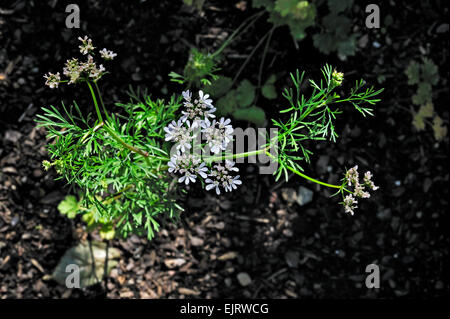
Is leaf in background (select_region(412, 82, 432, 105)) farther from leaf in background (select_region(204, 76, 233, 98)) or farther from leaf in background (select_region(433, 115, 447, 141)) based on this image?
Result: leaf in background (select_region(204, 76, 233, 98))

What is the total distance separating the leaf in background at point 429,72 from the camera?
3242 mm

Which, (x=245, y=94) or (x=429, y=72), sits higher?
(x=429, y=72)

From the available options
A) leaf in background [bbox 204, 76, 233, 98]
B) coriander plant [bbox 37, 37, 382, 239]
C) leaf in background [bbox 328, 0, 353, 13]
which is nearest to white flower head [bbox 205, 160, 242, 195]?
coriander plant [bbox 37, 37, 382, 239]

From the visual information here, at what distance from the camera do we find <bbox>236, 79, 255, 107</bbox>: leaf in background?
2.95 m

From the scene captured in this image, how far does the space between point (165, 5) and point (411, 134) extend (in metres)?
2.22

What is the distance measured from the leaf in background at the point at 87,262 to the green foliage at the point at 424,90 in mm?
2561

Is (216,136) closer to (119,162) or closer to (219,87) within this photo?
(119,162)

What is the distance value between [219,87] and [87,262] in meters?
1.59

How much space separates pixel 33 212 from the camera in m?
3.03

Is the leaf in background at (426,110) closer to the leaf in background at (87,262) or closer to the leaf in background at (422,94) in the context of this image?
the leaf in background at (422,94)

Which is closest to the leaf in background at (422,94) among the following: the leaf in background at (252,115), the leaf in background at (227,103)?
the leaf in background at (252,115)

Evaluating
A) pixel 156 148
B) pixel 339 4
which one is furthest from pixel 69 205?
pixel 339 4

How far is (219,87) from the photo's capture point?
112 inches
